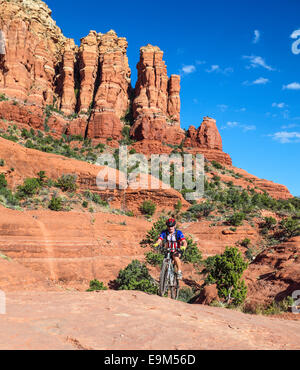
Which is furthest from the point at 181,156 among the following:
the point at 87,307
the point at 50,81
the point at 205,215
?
the point at 87,307

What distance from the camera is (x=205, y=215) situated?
126 feet

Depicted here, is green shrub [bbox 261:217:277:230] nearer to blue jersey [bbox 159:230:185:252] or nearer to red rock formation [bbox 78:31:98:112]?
blue jersey [bbox 159:230:185:252]

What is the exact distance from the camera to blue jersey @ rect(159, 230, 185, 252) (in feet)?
21.5

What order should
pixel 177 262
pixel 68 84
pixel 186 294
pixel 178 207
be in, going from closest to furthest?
pixel 177 262 < pixel 186 294 < pixel 178 207 < pixel 68 84

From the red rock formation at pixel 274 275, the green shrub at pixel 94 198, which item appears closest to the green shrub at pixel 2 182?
the green shrub at pixel 94 198

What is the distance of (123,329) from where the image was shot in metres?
3.77

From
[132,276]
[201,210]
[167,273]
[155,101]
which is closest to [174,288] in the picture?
[167,273]

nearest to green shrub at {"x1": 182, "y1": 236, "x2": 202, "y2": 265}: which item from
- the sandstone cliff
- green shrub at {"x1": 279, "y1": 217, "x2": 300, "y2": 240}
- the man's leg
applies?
green shrub at {"x1": 279, "y1": 217, "x2": 300, "y2": 240}

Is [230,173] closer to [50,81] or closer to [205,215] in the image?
[205,215]

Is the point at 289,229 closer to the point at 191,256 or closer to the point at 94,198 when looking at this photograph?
the point at 191,256

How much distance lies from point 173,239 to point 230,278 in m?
8.75

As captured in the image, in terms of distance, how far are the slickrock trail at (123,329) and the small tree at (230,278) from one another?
348 inches

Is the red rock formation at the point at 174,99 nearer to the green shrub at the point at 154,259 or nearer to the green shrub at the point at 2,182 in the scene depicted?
the green shrub at the point at 2,182
